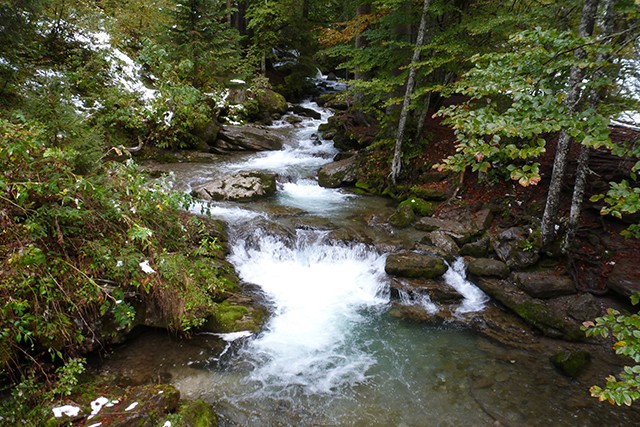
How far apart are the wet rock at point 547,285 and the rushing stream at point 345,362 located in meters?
0.97

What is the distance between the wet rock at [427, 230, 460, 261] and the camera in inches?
335

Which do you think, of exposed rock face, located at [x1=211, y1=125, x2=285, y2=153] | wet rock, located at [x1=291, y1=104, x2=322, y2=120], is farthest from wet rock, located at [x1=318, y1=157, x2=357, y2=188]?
wet rock, located at [x1=291, y1=104, x2=322, y2=120]

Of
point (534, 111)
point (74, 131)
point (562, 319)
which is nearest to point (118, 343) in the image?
point (74, 131)

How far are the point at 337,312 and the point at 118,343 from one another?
3919 millimetres

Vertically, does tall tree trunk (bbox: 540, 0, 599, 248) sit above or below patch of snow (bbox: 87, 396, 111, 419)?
above

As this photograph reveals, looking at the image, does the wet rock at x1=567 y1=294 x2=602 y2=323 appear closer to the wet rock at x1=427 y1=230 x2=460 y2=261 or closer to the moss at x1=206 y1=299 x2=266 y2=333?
the wet rock at x1=427 y1=230 x2=460 y2=261

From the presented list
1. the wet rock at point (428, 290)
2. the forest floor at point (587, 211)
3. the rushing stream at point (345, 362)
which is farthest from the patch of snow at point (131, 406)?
the forest floor at point (587, 211)

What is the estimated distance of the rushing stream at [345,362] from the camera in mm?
4891

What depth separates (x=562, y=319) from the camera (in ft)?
21.7

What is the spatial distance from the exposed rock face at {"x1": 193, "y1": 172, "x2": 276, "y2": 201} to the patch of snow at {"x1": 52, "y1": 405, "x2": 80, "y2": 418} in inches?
287

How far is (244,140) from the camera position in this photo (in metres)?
15.8

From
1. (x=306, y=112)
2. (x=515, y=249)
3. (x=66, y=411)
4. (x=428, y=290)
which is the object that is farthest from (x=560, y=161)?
(x=306, y=112)

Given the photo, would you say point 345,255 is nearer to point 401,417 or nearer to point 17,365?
point 401,417

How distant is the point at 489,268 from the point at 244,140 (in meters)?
11.6
